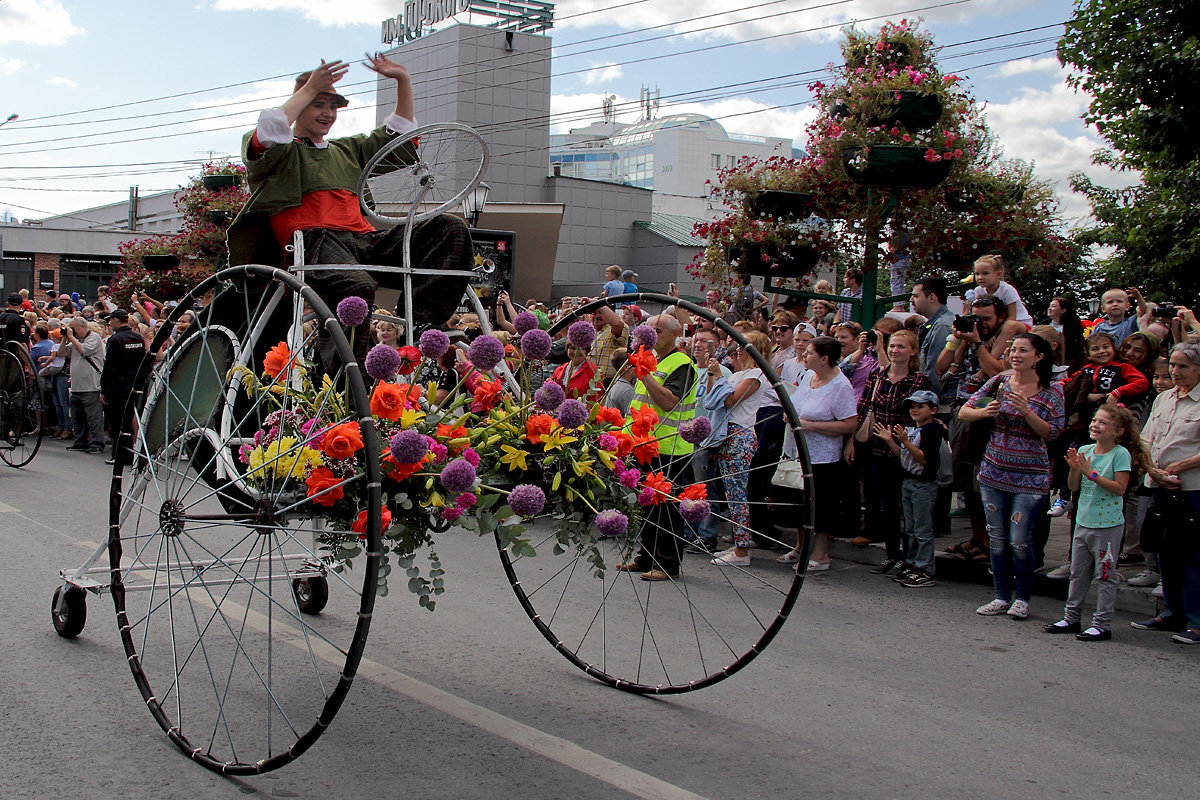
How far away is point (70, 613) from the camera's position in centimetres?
518

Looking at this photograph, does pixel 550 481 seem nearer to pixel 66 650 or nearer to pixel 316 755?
pixel 316 755

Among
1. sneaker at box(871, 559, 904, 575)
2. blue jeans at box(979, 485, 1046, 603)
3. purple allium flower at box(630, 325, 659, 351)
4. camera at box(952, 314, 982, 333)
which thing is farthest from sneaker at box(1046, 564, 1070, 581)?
purple allium flower at box(630, 325, 659, 351)

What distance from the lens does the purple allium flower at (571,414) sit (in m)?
3.86

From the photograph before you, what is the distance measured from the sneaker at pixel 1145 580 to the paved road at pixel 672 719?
2.73ft

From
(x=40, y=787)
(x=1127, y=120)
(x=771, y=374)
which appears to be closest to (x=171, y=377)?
(x=40, y=787)

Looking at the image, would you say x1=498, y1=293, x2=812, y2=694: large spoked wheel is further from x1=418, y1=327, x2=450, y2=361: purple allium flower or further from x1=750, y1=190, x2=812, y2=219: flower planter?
x1=750, y1=190, x2=812, y2=219: flower planter

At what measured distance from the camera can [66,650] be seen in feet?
16.7

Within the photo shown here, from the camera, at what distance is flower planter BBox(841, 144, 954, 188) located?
31.7 ft

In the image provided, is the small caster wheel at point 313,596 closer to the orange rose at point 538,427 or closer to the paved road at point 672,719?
the paved road at point 672,719

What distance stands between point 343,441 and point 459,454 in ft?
1.84

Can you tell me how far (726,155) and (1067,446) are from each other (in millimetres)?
88254

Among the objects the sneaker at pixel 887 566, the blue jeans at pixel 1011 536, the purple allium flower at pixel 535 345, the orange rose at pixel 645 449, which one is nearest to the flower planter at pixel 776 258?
the sneaker at pixel 887 566

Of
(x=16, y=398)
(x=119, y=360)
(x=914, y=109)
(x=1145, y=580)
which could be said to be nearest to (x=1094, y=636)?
(x=1145, y=580)

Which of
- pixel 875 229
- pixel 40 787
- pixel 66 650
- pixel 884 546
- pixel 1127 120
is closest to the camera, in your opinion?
pixel 40 787
